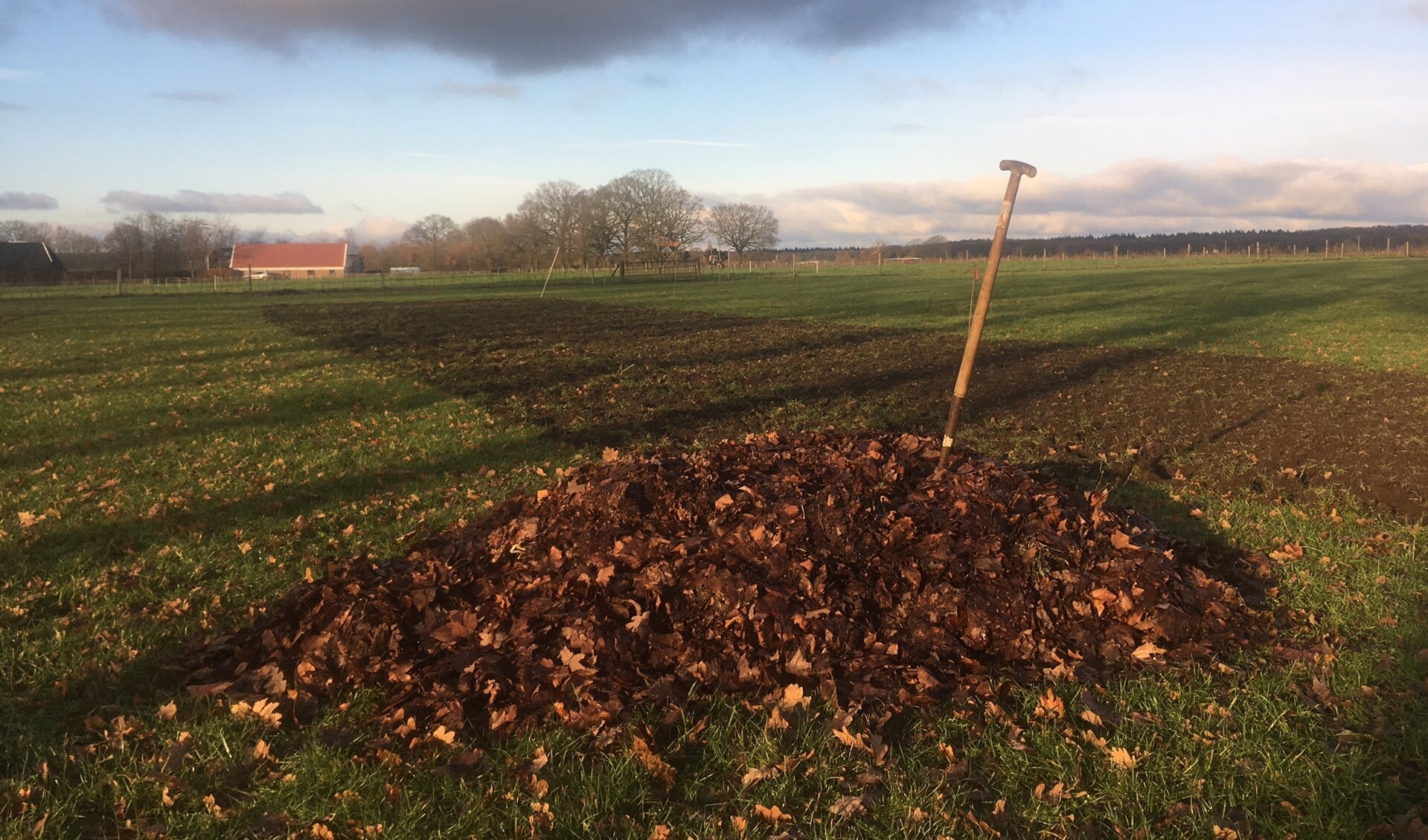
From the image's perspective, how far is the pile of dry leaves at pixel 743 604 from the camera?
3859 millimetres

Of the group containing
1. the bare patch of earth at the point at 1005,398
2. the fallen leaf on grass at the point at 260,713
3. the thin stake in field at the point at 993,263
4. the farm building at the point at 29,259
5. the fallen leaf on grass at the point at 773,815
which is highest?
the farm building at the point at 29,259

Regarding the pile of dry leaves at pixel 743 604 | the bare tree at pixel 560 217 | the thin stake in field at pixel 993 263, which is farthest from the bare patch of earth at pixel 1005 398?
the bare tree at pixel 560 217

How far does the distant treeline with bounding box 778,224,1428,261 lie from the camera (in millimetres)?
85688

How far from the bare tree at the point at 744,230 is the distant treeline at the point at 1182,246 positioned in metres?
4.46

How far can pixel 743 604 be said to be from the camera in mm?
4125

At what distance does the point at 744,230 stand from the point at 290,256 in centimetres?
5831

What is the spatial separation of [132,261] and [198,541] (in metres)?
92.9

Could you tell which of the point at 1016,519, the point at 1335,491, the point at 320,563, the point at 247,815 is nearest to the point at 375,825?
the point at 247,815

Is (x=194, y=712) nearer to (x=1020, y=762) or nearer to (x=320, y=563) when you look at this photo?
(x=320, y=563)

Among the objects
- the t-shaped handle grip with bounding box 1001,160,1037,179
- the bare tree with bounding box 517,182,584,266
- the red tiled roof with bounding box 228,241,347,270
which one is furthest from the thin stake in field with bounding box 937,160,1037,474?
the red tiled roof with bounding box 228,241,347,270

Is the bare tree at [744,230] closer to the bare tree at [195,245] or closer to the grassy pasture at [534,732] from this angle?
the bare tree at [195,245]

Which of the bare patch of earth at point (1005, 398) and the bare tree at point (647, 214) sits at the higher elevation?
the bare tree at point (647, 214)

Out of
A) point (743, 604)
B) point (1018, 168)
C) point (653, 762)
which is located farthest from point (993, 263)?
point (653, 762)

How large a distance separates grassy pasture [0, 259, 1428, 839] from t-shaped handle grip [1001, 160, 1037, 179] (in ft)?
9.86
